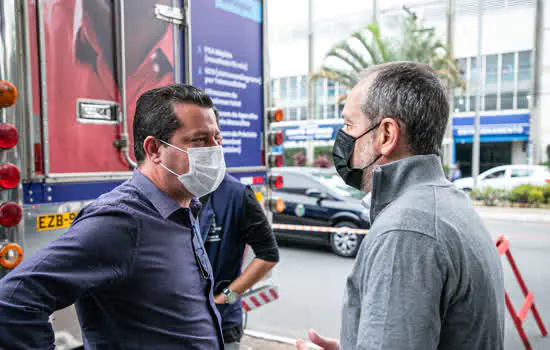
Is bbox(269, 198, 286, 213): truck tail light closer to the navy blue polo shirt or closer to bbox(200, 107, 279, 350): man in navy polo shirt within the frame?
bbox(200, 107, 279, 350): man in navy polo shirt

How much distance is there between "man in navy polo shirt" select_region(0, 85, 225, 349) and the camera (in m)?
1.31

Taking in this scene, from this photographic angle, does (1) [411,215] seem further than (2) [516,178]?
No

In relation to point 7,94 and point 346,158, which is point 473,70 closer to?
point 7,94

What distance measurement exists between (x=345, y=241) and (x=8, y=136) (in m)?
6.72

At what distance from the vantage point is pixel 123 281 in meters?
1.47

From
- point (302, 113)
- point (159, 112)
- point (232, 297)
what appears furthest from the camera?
point (302, 113)

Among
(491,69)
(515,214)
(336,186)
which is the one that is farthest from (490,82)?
(336,186)

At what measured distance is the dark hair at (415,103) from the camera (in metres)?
1.37

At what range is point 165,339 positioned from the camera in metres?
1.56

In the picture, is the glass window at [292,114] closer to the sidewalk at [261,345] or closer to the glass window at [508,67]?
the glass window at [508,67]

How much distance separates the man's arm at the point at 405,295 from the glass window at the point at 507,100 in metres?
30.3

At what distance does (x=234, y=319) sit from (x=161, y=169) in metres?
1.21

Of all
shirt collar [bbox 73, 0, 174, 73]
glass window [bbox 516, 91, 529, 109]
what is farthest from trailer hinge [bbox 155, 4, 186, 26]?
glass window [bbox 516, 91, 529, 109]

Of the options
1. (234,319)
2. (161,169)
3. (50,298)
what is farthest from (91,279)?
(234,319)
